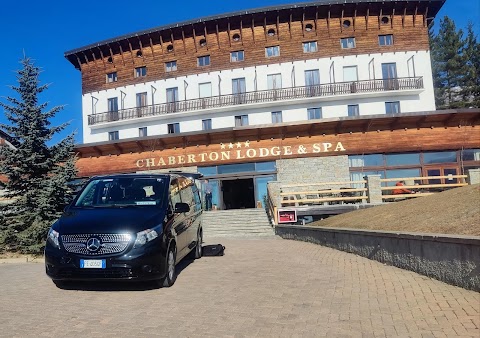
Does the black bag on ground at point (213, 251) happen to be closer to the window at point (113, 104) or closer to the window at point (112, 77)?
the window at point (113, 104)

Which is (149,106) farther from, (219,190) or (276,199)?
(276,199)

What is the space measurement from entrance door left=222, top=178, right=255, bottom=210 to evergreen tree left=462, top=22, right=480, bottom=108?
3453 cm

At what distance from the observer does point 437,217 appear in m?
7.68

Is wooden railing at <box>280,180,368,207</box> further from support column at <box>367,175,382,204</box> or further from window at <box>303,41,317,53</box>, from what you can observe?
window at <box>303,41,317,53</box>

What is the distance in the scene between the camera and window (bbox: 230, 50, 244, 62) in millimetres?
30984

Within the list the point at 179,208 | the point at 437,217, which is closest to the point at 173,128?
the point at 179,208

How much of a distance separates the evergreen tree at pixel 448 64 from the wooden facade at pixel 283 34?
18304 millimetres

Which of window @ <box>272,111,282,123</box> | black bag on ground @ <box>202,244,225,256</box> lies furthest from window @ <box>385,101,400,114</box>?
black bag on ground @ <box>202,244,225,256</box>

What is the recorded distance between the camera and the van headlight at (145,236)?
5.22m

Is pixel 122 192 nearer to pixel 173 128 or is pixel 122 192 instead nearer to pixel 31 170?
pixel 31 170

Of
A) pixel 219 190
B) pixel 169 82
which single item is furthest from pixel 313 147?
pixel 169 82

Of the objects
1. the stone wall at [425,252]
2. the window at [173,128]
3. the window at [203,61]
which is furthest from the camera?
the window at [203,61]

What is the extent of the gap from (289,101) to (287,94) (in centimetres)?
96

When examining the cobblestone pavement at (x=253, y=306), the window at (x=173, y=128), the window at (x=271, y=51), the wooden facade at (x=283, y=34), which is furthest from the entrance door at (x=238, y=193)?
the cobblestone pavement at (x=253, y=306)
